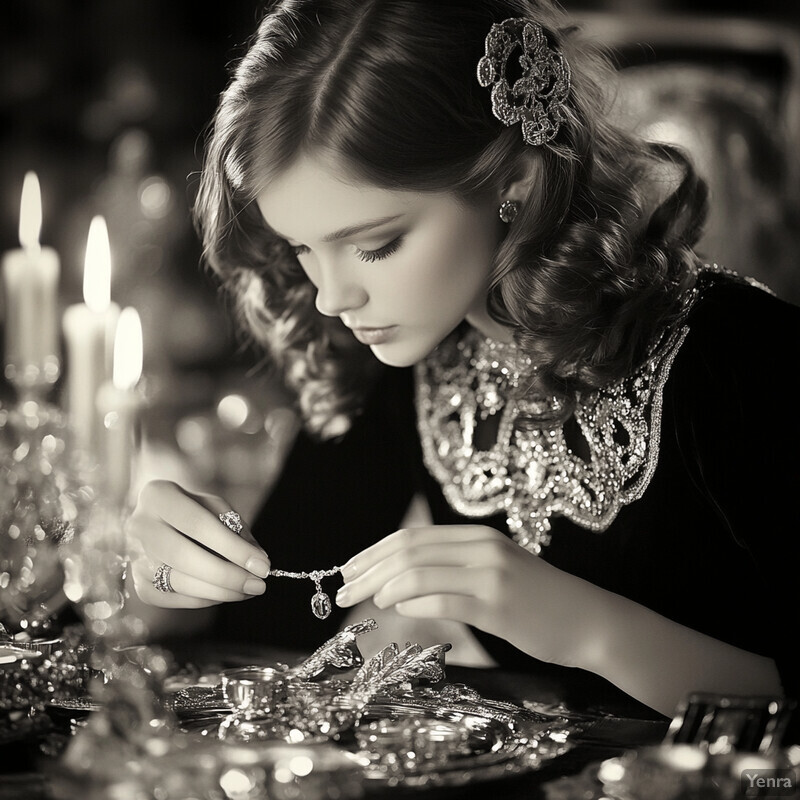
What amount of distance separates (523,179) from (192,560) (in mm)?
513

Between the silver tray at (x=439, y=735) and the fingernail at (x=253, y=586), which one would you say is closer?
the silver tray at (x=439, y=735)

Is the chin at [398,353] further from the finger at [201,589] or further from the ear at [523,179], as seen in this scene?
the finger at [201,589]

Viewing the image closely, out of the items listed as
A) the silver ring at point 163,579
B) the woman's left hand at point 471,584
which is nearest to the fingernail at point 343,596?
the woman's left hand at point 471,584

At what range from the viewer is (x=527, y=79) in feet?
3.72

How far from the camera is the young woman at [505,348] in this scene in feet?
3.26

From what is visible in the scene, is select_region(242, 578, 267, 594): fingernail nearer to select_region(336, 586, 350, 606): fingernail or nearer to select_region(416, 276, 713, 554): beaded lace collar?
select_region(336, 586, 350, 606): fingernail

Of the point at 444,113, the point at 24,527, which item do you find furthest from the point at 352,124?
the point at 24,527

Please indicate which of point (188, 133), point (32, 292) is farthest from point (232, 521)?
point (188, 133)

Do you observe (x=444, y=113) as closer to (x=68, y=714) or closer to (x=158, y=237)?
(x=68, y=714)

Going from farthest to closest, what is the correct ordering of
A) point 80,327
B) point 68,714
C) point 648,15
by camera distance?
1. point 648,15
2. point 80,327
3. point 68,714

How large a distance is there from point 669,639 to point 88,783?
1.86 ft

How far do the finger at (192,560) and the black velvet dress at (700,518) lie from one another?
262 mm

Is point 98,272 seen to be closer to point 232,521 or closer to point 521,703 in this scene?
point 232,521

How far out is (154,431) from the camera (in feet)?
8.68
